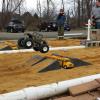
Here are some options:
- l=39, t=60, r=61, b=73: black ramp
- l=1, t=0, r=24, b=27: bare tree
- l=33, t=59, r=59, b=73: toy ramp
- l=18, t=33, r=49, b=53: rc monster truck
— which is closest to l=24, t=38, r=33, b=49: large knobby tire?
l=18, t=33, r=49, b=53: rc monster truck

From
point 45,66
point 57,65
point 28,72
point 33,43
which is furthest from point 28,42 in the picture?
point 57,65

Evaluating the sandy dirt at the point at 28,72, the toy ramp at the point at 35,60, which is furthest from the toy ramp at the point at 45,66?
the toy ramp at the point at 35,60

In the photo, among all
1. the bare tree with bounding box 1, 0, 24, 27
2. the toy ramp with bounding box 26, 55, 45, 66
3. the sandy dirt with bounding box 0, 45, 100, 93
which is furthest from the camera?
the bare tree with bounding box 1, 0, 24, 27

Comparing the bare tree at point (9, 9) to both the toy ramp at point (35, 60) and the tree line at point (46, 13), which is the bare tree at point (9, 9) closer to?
the tree line at point (46, 13)

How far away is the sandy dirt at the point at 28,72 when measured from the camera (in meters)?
8.37

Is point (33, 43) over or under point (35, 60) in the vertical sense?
over

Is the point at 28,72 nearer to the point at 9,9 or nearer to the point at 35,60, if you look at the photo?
the point at 35,60

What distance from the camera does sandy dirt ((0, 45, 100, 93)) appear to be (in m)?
8.37

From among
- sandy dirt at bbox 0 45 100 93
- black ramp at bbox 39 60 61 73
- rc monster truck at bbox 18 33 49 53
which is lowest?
sandy dirt at bbox 0 45 100 93

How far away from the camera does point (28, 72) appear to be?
10016 millimetres

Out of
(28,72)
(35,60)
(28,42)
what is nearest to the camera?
(28,72)

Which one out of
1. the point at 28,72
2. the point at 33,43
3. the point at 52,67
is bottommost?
the point at 28,72

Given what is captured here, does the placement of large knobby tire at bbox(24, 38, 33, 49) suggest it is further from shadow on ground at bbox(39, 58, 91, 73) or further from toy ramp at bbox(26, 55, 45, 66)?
shadow on ground at bbox(39, 58, 91, 73)

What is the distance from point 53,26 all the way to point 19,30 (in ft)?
Result: 16.2
